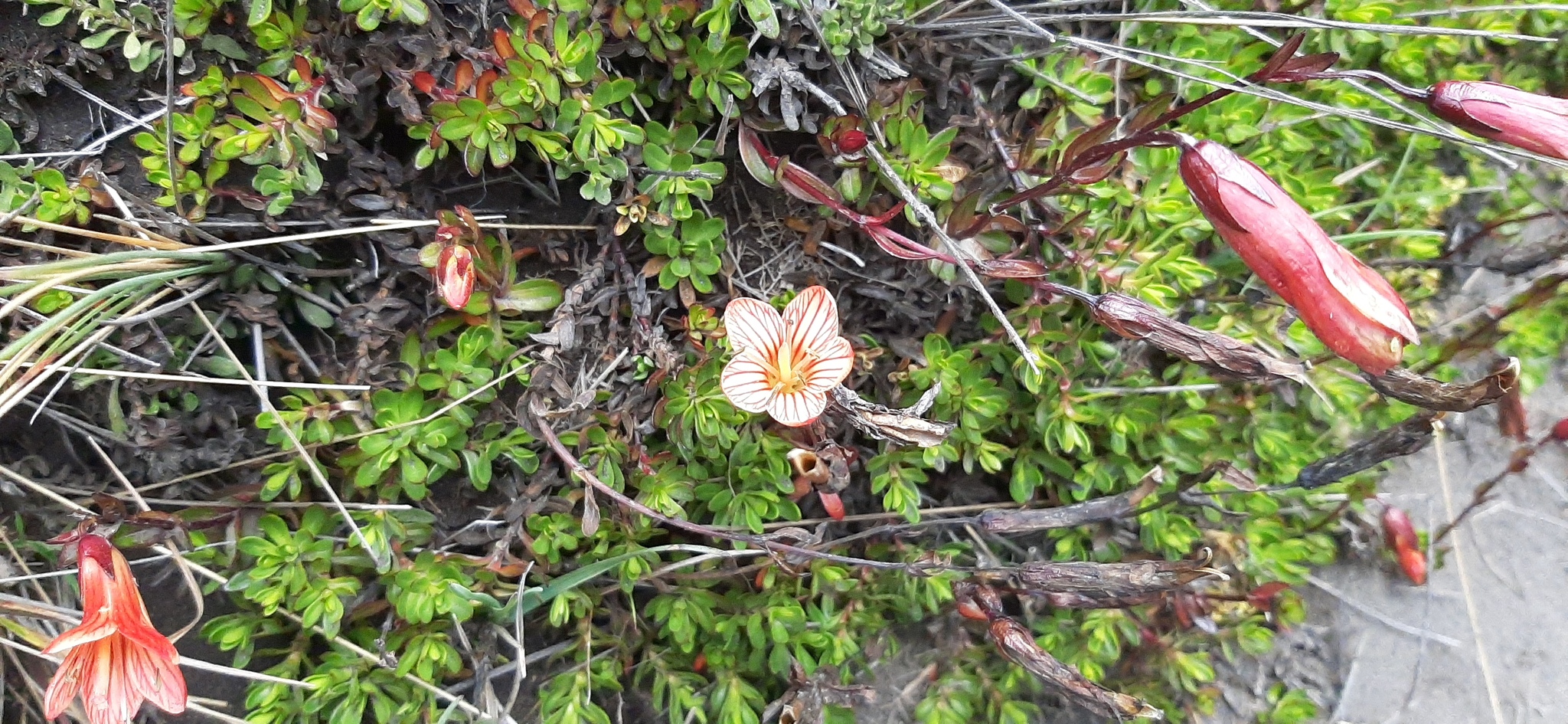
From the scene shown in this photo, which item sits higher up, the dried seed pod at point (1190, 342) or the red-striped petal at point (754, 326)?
the dried seed pod at point (1190, 342)

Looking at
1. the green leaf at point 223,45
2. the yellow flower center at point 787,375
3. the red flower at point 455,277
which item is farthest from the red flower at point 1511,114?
the green leaf at point 223,45

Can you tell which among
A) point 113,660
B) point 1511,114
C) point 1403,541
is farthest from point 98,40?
point 1403,541

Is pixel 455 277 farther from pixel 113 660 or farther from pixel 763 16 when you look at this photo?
pixel 113 660

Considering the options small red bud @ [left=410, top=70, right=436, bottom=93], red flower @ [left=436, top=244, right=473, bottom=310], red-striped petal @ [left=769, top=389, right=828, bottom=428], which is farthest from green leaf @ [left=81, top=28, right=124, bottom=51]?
→ red-striped petal @ [left=769, top=389, right=828, bottom=428]

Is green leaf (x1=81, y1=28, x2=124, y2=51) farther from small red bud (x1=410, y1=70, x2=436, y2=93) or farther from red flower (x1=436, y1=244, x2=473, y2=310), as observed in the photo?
red flower (x1=436, y1=244, x2=473, y2=310)

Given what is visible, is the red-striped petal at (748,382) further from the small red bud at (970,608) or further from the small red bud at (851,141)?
the small red bud at (970,608)

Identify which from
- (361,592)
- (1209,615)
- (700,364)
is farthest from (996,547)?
(361,592)
